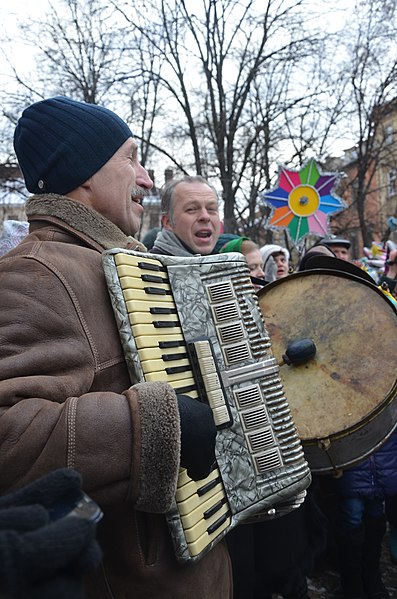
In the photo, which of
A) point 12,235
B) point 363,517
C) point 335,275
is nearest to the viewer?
point 335,275

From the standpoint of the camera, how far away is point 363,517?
3209 millimetres

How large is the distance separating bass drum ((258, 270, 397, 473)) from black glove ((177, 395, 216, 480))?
89 centimetres

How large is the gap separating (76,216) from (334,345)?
1285mm

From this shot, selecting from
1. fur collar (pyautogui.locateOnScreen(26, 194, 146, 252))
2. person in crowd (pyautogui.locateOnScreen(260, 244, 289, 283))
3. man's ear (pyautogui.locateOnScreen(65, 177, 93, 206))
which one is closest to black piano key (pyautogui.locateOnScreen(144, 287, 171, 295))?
fur collar (pyautogui.locateOnScreen(26, 194, 146, 252))

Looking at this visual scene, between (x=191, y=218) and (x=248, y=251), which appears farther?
(x=248, y=251)

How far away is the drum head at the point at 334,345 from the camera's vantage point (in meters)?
2.11

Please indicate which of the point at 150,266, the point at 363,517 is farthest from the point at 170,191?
the point at 363,517

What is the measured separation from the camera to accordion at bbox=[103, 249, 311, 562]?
1.33 m

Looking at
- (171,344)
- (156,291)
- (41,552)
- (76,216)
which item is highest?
(76,216)

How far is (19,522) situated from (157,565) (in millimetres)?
749

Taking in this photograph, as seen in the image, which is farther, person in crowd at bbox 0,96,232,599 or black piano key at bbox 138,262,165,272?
black piano key at bbox 138,262,165,272

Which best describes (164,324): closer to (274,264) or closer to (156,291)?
(156,291)

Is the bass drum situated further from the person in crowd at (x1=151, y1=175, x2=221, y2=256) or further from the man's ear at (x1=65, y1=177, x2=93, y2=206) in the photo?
the man's ear at (x1=65, y1=177, x2=93, y2=206)

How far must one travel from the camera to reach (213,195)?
2.94 metres
